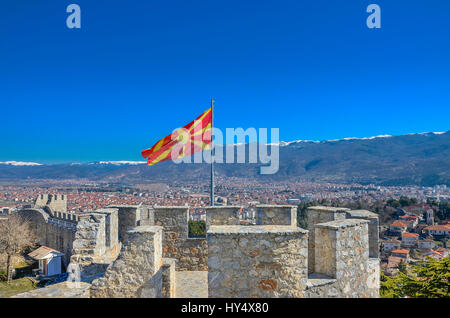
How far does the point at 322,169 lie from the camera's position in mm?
152375

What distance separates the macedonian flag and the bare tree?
1754 centimetres

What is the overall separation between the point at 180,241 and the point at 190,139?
3536 millimetres

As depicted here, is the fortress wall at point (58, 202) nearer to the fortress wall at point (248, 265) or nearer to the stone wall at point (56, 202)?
the stone wall at point (56, 202)

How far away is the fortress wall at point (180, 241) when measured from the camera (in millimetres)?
9297

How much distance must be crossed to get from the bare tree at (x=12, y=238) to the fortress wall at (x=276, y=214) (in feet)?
67.4

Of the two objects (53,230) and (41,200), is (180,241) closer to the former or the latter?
(53,230)

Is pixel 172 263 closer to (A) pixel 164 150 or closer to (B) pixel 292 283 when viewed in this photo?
(B) pixel 292 283

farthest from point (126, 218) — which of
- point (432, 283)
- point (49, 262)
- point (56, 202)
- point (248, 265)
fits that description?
point (56, 202)

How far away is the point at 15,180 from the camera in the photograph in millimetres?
131625

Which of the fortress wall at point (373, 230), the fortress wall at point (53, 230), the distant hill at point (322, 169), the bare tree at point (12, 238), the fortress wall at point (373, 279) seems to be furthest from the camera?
the distant hill at point (322, 169)

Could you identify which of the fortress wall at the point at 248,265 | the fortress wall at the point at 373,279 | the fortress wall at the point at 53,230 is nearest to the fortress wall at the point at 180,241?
the fortress wall at the point at 248,265

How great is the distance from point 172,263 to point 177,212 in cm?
340
